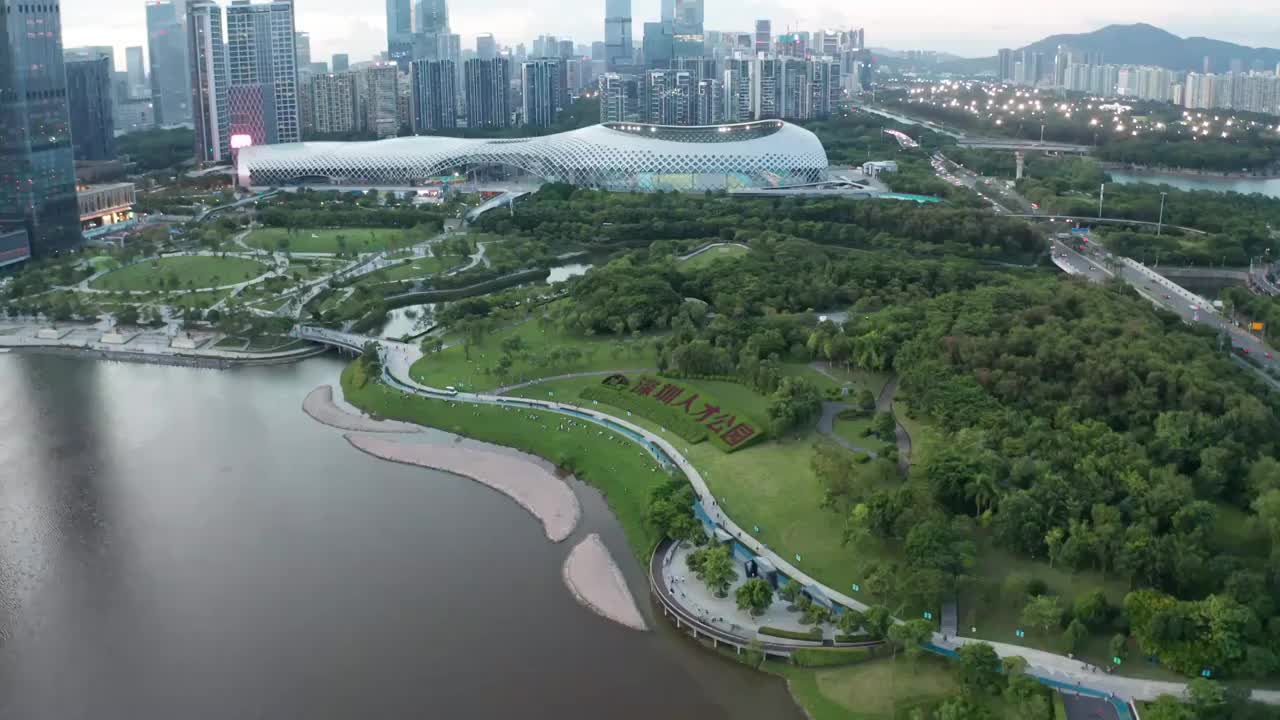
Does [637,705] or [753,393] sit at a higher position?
[753,393]

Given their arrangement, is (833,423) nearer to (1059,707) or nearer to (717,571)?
(717,571)

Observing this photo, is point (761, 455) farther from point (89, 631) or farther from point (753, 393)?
point (89, 631)

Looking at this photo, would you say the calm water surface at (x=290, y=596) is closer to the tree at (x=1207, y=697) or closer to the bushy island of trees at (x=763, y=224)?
the tree at (x=1207, y=697)

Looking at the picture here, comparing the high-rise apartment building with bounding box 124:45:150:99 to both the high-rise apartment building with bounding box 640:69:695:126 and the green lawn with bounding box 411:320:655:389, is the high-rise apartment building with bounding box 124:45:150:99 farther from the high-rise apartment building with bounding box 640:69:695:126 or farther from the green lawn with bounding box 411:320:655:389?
the green lawn with bounding box 411:320:655:389

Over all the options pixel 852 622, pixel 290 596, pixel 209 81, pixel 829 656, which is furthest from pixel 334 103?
pixel 829 656

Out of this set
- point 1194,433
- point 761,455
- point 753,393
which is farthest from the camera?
point 753,393

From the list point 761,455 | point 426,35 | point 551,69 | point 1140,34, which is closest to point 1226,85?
point 551,69

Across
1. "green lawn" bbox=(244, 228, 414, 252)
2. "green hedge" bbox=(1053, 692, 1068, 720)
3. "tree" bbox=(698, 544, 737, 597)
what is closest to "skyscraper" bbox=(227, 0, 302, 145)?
"green lawn" bbox=(244, 228, 414, 252)
